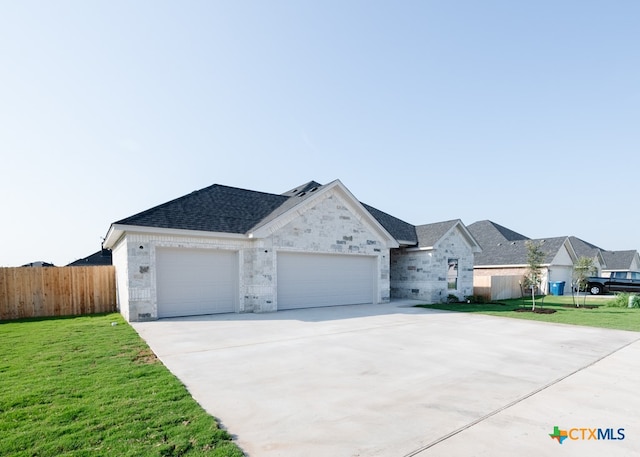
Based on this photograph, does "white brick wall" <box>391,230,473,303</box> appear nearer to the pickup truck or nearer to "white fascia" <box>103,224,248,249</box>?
"white fascia" <box>103,224,248,249</box>

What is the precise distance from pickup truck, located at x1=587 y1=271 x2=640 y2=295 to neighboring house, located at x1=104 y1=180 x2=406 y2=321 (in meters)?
19.2

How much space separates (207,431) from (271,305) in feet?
32.9

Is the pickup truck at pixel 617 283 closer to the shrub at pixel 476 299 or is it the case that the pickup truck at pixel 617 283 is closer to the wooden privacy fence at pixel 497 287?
the wooden privacy fence at pixel 497 287

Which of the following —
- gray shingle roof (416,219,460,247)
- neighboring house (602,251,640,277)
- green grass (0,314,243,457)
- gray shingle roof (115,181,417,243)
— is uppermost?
gray shingle roof (115,181,417,243)

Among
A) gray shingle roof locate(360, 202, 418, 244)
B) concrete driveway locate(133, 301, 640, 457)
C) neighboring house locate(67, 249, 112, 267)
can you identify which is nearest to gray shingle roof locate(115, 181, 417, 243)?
concrete driveway locate(133, 301, 640, 457)

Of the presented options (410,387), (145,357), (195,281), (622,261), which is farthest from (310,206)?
(622,261)

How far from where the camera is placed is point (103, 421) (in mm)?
3650

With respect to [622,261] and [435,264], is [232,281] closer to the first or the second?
[435,264]

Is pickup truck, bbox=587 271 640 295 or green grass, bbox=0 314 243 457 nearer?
green grass, bbox=0 314 243 457

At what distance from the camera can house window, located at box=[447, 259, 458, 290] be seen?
19483 millimetres

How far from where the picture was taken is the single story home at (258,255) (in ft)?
38.2

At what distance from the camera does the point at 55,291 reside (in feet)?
43.0

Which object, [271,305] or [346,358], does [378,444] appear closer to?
[346,358]

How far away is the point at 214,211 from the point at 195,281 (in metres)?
3.04
